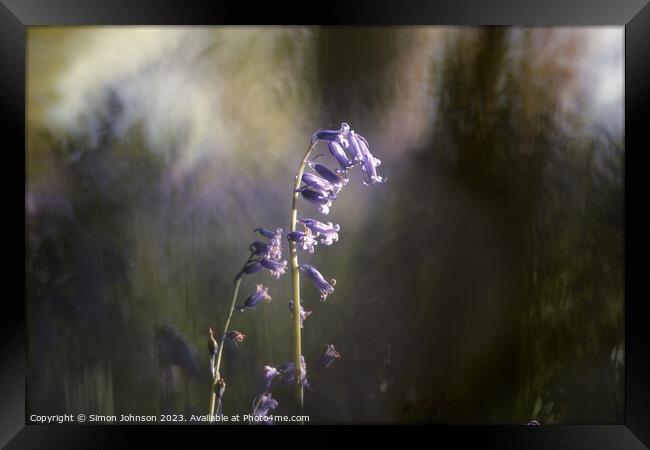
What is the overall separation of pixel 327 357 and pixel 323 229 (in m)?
0.47

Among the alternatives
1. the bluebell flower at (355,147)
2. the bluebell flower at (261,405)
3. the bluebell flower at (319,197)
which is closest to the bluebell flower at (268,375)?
the bluebell flower at (261,405)

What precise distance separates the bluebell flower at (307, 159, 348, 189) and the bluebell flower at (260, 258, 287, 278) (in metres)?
0.34

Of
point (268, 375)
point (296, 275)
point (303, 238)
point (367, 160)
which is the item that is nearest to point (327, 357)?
point (268, 375)

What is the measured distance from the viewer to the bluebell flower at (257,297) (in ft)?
6.77

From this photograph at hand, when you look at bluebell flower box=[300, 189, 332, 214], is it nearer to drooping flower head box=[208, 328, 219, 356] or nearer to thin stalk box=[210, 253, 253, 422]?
thin stalk box=[210, 253, 253, 422]

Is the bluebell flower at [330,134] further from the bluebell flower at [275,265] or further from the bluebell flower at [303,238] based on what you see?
the bluebell flower at [275,265]

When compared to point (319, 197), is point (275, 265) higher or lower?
lower

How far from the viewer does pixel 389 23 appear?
205 centimetres

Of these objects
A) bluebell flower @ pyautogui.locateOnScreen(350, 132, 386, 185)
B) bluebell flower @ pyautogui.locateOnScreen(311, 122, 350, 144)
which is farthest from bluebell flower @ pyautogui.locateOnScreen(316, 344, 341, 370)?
bluebell flower @ pyautogui.locateOnScreen(311, 122, 350, 144)

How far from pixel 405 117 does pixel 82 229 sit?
1.27 m

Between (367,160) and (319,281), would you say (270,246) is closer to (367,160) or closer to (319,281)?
(319,281)

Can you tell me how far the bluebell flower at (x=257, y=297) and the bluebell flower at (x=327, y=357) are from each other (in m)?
0.28

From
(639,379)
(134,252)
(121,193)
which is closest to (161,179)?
(121,193)

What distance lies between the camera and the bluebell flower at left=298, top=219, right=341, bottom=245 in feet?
6.68
